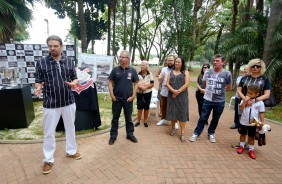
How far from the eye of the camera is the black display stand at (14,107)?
445cm

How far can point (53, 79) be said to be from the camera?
9.15 feet

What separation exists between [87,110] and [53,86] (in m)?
1.78

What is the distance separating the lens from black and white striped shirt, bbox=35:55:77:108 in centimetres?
277

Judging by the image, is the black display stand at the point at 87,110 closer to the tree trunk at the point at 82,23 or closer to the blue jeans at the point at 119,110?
the blue jeans at the point at 119,110

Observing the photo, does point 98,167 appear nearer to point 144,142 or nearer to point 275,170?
point 144,142

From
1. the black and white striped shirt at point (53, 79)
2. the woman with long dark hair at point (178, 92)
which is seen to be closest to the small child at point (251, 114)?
the woman with long dark hair at point (178, 92)

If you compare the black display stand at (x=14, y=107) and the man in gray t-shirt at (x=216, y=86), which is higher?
the man in gray t-shirt at (x=216, y=86)

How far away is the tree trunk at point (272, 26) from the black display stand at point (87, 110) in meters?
5.76

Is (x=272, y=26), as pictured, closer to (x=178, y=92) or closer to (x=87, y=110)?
(x=178, y=92)

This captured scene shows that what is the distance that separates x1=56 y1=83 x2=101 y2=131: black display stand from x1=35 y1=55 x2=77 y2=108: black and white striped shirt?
1442 mm

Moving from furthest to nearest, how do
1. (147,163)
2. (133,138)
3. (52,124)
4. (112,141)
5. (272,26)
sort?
(272,26), (133,138), (112,141), (147,163), (52,124)

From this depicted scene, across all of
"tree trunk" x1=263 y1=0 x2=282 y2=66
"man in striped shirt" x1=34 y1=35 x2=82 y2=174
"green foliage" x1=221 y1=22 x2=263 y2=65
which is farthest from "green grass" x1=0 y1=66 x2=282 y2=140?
"green foliage" x1=221 y1=22 x2=263 y2=65

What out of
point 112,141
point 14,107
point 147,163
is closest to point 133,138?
point 112,141

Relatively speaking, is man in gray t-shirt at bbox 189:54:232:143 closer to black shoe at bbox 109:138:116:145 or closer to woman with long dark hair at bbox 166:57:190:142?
woman with long dark hair at bbox 166:57:190:142
